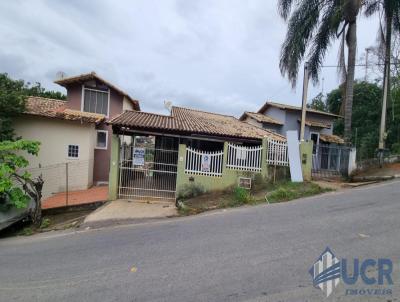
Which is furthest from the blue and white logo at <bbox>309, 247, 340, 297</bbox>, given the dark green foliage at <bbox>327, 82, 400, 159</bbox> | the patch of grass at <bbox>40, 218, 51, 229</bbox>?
the dark green foliage at <bbox>327, 82, 400, 159</bbox>

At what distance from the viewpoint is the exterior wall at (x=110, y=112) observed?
17062 mm

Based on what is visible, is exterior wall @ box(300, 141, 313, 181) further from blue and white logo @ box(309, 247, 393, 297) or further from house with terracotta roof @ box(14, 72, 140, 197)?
house with terracotta roof @ box(14, 72, 140, 197)

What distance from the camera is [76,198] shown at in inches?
521

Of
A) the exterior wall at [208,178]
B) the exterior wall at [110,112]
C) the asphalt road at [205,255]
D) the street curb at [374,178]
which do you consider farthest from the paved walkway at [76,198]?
the street curb at [374,178]

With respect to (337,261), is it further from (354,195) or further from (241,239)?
(354,195)

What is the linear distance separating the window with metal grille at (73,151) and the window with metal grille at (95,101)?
9.46 ft

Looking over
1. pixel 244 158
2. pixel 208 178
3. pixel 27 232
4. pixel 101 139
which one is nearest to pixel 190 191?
pixel 208 178

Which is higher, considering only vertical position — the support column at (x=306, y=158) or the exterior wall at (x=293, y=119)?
the exterior wall at (x=293, y=119)

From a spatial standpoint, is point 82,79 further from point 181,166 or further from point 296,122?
point 296,122

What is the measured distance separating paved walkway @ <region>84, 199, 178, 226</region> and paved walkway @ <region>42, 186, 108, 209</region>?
5.20 ft

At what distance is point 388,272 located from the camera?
171 inches

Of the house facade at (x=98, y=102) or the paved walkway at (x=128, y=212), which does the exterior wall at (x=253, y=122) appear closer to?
the house facade at (x=98, y=102)

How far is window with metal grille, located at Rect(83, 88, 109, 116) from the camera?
17453 millimetres

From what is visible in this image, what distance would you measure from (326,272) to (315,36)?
43.8 feet
